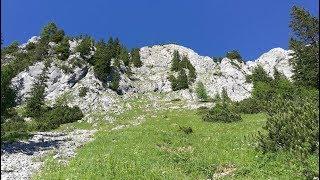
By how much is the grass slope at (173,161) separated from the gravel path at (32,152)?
1049 millimetres

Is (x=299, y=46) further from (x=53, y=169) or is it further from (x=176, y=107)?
(x=53, y=169)

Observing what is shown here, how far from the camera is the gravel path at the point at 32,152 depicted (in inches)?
1004

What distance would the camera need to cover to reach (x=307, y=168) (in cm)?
2202

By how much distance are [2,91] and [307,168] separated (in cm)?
A: 2516

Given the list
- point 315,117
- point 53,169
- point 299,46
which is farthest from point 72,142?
point 299,46

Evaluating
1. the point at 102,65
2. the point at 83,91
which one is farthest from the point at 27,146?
the point at 102,65

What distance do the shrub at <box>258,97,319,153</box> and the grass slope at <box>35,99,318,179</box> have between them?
0.95 m

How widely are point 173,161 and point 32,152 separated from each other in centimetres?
1136

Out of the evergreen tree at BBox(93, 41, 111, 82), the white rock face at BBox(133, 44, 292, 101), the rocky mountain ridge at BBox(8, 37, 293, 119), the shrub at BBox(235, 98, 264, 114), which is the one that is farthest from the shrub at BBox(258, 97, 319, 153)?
the white rock face at BBox(133, 44, 292, 101)

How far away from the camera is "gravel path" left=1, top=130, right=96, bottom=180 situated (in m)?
25.5

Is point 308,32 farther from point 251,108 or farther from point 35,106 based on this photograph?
point 35,106

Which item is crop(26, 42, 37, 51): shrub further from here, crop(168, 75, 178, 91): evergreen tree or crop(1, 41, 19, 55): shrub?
crop(168, 75, 178, 91): evergreen tree

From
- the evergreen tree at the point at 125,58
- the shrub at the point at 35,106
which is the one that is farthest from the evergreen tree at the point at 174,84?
the shrub at the point at 35,106

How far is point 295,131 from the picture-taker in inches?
1050
